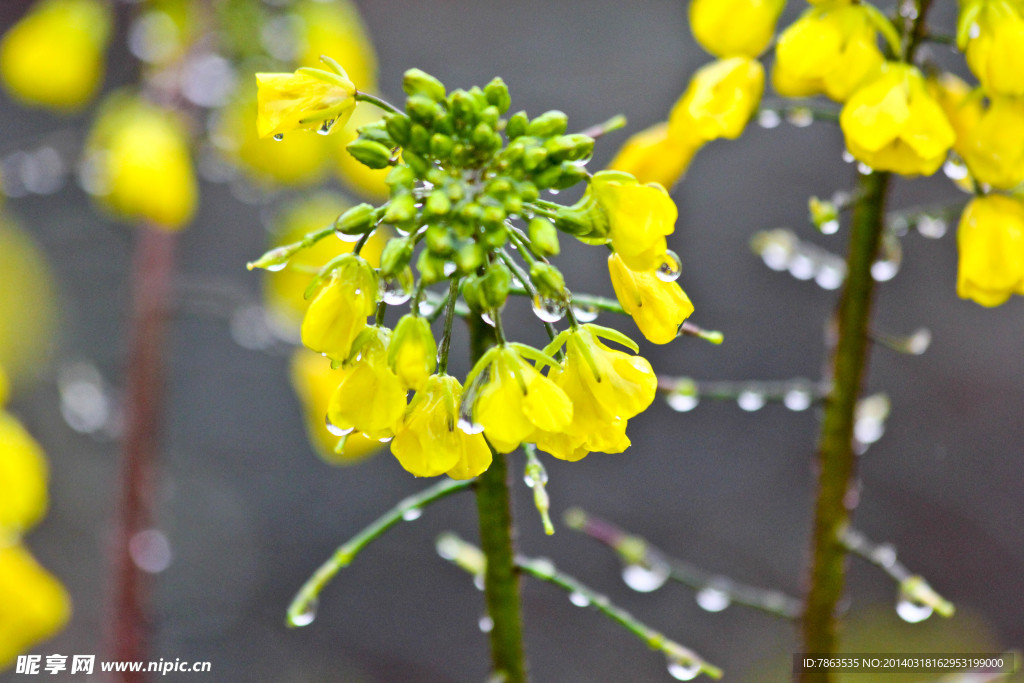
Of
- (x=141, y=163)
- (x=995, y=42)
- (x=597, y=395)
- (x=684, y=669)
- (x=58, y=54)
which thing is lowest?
(x=684, y=669)

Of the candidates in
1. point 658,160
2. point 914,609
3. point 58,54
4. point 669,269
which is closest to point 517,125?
point 669,269

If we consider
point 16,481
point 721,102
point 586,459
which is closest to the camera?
point 721,102

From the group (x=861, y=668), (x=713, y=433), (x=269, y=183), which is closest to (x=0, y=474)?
(x=269, y=183)

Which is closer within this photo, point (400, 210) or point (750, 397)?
point (400, 210)

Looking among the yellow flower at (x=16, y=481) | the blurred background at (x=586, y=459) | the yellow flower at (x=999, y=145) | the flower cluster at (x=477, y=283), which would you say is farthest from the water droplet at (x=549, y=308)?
the blurred background at (x=586, y=459)

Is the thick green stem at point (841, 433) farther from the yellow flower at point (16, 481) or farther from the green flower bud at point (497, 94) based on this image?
the yellow flower at point (16, 481)

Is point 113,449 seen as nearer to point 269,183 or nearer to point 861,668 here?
point 269,183

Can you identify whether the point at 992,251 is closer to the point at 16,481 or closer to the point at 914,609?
the point at 914,609
